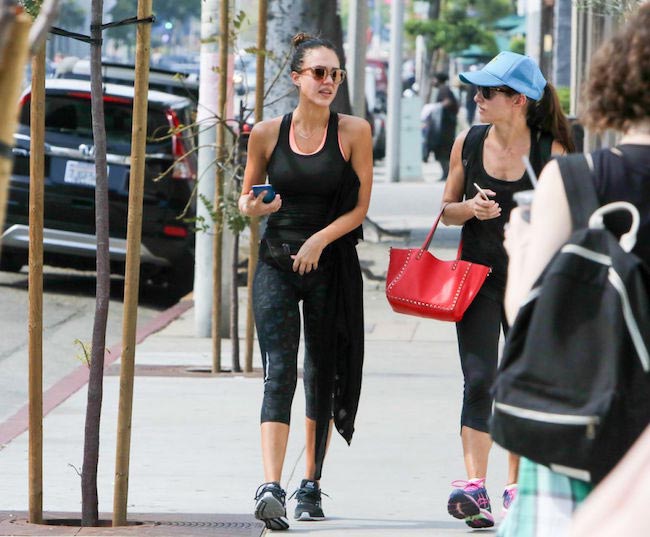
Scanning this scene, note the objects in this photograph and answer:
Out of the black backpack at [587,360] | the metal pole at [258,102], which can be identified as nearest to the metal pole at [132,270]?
the black backpack at [587,360]

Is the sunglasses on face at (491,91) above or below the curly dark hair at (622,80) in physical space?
below

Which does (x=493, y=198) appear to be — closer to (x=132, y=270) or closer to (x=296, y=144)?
(x=296, y=144)

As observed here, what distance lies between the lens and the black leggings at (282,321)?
5.78 meters

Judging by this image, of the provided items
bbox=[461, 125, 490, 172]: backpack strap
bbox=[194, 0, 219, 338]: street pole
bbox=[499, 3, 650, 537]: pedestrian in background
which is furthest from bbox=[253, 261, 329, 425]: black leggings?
bbox=[194, 0, 219, 338]: street pole

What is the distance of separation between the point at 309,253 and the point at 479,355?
0.72m

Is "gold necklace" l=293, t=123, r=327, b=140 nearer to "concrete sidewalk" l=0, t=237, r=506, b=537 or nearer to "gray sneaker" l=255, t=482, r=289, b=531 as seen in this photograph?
"gray sneaker" l=255, t=482, r=289, b=531

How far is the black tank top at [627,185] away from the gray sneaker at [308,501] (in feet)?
9.48

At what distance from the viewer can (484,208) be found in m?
5.40

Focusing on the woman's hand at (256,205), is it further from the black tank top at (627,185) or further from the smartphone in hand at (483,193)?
the black tank top at (627,185)

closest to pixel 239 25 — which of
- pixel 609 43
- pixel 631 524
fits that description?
pixel 609 43

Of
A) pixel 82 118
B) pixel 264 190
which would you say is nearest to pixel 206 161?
pixel 82 118

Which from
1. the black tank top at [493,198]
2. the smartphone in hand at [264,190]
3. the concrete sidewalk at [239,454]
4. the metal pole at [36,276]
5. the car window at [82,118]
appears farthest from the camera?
the car window at [82,118]

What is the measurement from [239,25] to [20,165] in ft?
12.4

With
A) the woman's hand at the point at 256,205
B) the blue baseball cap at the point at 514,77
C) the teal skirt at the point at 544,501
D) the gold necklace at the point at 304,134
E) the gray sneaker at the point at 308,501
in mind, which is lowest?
the gray sneaker at the point at 308,501
